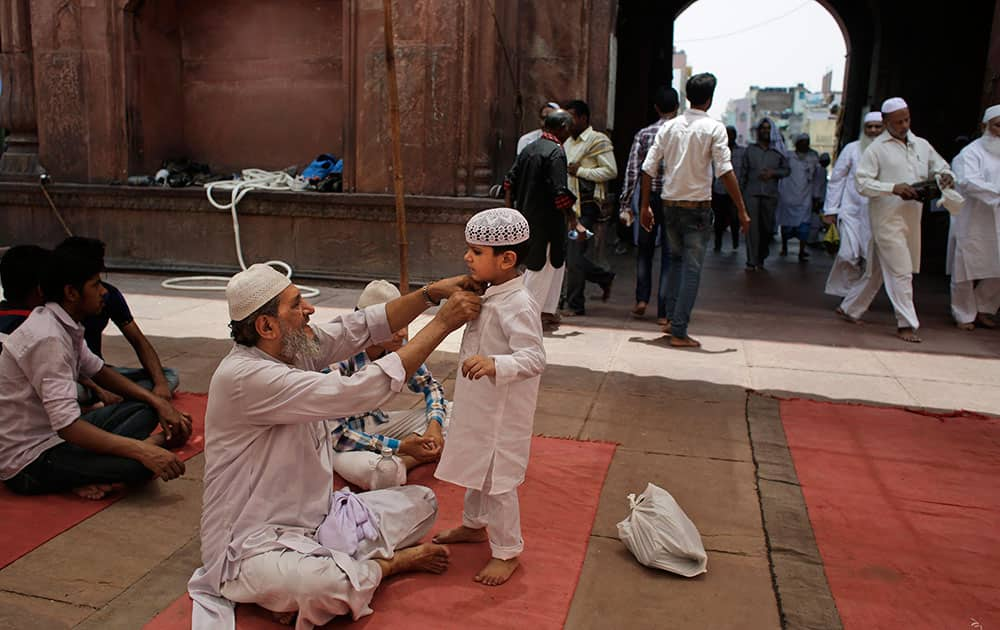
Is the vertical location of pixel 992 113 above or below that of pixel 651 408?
above

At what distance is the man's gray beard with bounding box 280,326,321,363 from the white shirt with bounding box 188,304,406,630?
4 cm

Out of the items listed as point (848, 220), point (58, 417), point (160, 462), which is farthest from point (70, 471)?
point (848, 220)

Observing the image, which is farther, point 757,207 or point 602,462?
point 757,207

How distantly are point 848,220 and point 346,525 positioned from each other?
684 cm

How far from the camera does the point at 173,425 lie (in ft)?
13.6

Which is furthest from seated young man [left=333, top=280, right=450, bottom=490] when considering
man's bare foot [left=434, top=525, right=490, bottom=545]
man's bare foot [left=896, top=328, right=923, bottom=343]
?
man's bare foot [left=896, top=328, right=923, bottom=343]

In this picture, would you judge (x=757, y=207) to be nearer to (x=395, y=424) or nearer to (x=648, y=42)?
(x=648, y=42)

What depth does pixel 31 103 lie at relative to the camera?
9906 millimetres

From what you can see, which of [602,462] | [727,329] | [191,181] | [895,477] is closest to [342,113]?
[191,181]

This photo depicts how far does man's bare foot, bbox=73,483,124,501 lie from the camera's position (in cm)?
362

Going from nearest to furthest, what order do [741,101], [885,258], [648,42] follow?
1. [885,258]
2. [648,42]
3. [741,101]

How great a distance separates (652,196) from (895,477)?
368 centimetres

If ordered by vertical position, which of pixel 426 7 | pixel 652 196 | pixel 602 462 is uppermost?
pixel 426 7

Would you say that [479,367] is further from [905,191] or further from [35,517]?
[905,191]
